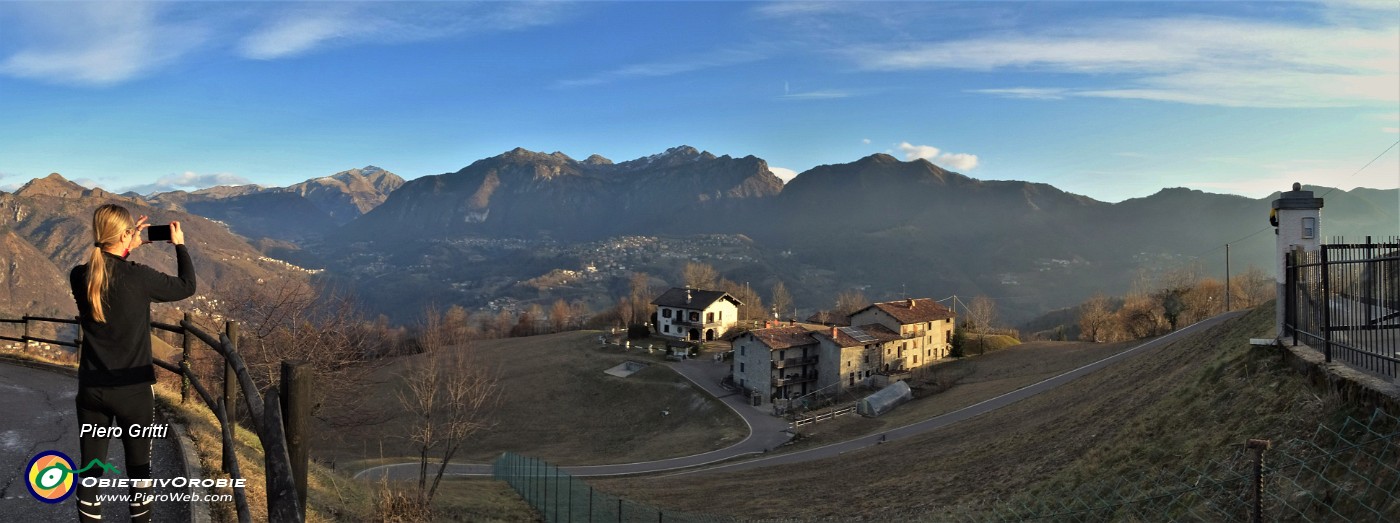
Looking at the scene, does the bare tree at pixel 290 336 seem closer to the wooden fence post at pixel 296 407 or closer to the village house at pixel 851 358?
the wooden fence post at pixel 296 407

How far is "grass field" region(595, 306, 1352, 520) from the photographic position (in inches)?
449

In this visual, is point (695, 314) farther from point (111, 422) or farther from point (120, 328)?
point (120, 328)

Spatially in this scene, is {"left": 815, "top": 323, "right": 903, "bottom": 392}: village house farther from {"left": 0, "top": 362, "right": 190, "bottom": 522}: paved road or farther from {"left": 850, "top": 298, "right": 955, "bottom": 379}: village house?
{"left": 0, "top": 362, "right": 190, "bottom": 522}: paved road

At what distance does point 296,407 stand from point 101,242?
6.54 ft

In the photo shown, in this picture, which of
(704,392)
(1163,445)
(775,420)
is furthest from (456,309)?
(1163,445)

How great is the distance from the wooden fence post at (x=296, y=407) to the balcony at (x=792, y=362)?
52.8m

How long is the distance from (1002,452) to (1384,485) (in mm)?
14230

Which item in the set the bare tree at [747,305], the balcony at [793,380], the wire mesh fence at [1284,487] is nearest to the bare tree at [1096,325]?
the balcony at [793,380]

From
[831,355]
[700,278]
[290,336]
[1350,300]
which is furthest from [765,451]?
[700,278]

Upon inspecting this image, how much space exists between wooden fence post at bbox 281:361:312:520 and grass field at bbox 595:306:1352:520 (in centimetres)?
1169

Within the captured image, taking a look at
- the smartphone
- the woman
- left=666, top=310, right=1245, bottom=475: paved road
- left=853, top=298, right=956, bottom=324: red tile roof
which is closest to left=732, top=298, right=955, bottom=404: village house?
left=853, top=298, right=956, bottom=324: red tile roof

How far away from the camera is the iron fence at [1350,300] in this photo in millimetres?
8906

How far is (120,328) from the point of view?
164 inches

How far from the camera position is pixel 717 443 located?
42.8 metres
